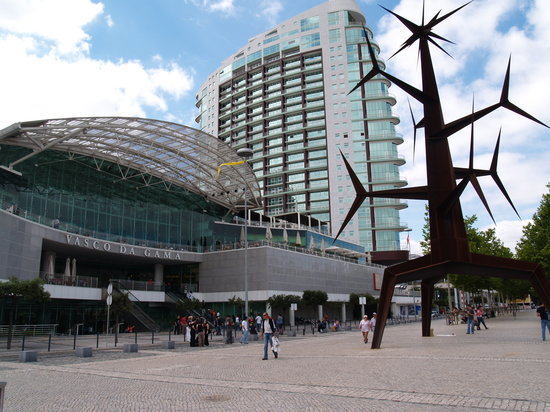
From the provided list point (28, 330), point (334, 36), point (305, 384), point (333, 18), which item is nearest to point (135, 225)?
point (28, 330)

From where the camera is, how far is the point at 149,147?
42844mm

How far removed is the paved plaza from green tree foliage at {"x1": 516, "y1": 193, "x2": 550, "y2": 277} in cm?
2357

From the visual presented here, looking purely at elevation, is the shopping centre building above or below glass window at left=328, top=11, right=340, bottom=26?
below

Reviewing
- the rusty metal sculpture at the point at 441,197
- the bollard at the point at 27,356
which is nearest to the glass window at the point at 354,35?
the rusty metal sculpture at the point at 441,197

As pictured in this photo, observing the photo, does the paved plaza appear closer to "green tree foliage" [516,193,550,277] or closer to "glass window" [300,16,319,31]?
"green tree foliage" [516,193,550,277]

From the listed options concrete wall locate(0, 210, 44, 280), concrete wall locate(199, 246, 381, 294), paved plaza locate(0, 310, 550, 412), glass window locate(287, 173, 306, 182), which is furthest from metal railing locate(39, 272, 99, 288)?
glass window locate(287, 173, 306, 182)

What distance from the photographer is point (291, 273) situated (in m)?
50.6

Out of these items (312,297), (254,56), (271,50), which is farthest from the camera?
(254,56)

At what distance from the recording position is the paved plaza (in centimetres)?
766

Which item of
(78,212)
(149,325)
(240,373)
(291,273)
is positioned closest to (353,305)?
(291,273)

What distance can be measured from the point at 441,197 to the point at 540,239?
83.9ft

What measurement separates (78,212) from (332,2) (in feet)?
308

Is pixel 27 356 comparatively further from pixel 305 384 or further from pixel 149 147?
pixel 149 147

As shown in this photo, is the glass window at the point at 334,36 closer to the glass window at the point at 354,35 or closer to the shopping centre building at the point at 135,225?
the glass window at the point at 354,35
